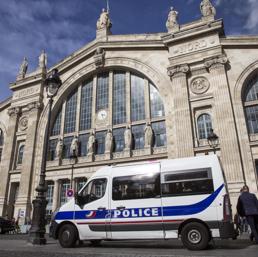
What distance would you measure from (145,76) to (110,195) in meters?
17.9

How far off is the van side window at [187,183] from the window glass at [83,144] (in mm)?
18268

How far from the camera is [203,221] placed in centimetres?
816

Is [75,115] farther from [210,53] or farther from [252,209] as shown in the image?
[252,209]

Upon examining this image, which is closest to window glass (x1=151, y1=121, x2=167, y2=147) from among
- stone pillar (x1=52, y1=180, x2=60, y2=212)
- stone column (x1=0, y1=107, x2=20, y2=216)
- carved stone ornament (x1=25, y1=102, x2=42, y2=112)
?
stone pillar (x1=52, y1=180, x2=60, y2=212)

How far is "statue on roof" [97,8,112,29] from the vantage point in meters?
30.4

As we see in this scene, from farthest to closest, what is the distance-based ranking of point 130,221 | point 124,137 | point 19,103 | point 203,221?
point 19,103 → point 124,137 → point 130,221 → point 203,221

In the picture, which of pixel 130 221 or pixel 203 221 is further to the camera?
pixel 130 221

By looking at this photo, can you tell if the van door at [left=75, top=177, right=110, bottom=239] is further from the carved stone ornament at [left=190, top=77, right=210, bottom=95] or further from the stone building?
the carved stone ornament at [left=190, top=77, right=210, bottom=95]

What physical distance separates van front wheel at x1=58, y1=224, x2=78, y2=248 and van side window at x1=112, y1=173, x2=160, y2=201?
6.19 feet

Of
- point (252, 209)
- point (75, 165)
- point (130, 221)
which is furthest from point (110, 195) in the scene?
point (75, 165)

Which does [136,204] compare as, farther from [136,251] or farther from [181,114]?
[181,114]

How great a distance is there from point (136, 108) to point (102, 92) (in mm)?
4597

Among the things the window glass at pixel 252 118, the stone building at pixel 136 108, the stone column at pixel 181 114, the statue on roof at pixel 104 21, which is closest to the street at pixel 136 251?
the stone building at pixel 136 108

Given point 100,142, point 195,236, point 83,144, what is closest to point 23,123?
point 83,144
